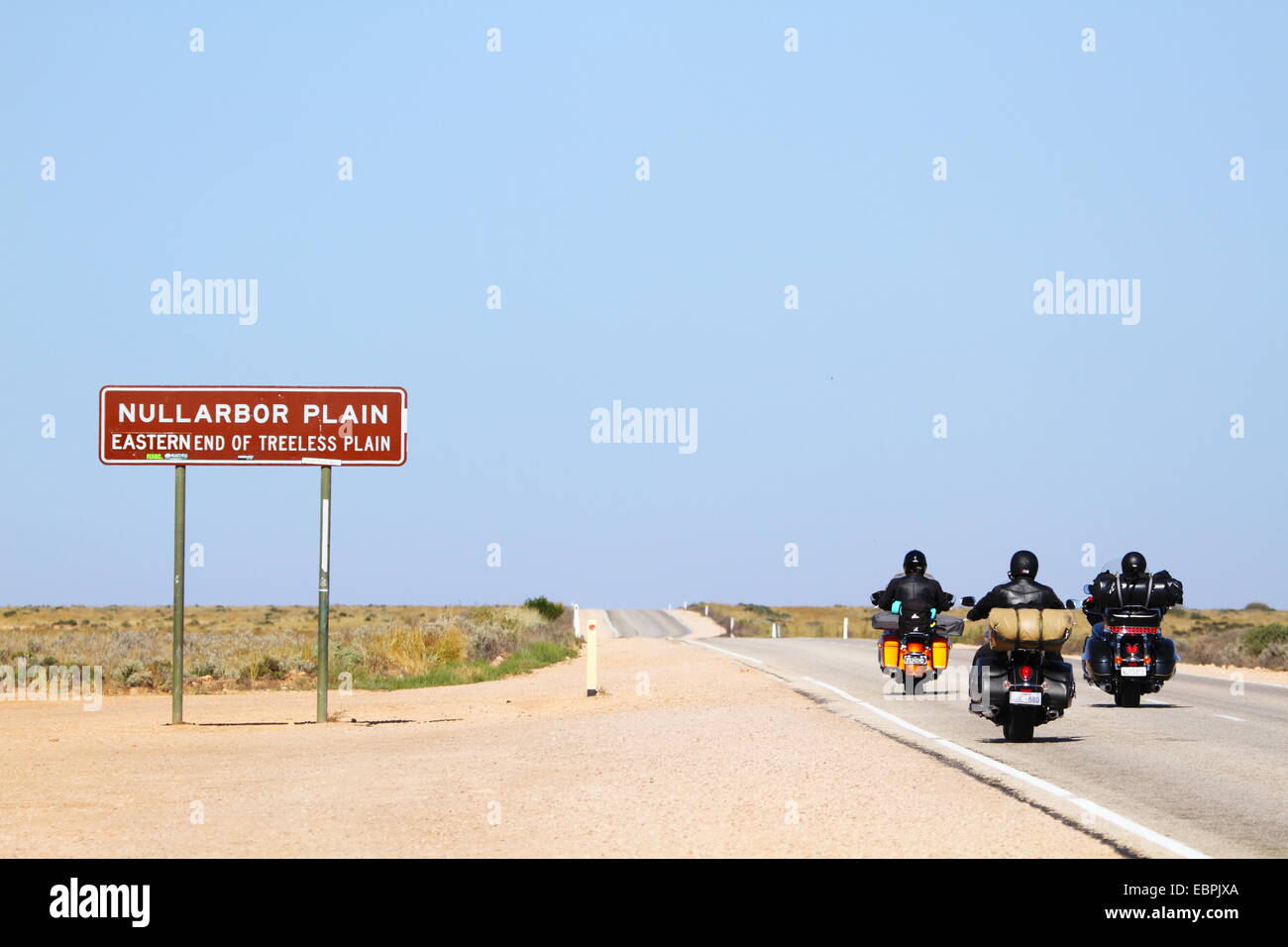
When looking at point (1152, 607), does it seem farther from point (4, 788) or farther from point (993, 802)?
point (4, 788)

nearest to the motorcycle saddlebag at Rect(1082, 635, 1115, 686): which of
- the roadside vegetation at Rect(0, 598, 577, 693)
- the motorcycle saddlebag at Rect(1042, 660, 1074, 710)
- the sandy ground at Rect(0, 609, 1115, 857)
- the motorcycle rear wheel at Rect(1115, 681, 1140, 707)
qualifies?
the motorcycle rear wheel at Rect(1115, 681, 1140, 707)

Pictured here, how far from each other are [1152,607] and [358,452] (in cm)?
1082

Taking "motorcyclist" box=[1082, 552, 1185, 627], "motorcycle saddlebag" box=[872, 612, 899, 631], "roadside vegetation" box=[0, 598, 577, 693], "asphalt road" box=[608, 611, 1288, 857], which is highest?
"motorcyclist" box=[1082, 552, 1185, 627]

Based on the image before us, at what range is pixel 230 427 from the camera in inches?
840

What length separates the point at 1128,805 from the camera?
12.3m

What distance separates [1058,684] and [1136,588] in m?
5.25

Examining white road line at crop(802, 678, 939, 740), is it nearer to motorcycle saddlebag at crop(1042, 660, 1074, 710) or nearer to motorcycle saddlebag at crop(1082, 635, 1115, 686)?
motorcycle saddlebag at crop(1042, 660, 1074, 710)

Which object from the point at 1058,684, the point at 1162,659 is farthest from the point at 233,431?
the point at 1162,659

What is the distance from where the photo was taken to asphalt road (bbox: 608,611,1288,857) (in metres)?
11.2

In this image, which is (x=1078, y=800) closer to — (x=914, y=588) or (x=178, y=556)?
(x=914, y=588)

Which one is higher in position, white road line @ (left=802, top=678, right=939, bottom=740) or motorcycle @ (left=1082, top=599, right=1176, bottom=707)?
motorcycle @ (left=1082, top=599, right=1176, bottom=707)

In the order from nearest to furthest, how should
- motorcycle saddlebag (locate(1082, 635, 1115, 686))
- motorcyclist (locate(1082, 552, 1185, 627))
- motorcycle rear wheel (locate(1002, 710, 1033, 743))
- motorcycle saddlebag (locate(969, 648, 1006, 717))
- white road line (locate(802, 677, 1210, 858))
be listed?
white road line (locate(802, 677, 1210, 858)) → motorcycle saddlebag (locate(969, 648, 1006, 717)) → motorcycle rear wheel (locate(1002, 710, 1033, 743)) → motorcyclist (locate(1082, 552, 1185, 627)) → motorcycle saddlebag (locate(1082, 635, 1115, 686))

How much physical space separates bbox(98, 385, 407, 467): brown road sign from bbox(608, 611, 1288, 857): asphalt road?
25.7 feet

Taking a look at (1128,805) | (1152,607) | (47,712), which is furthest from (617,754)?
(47,712)
